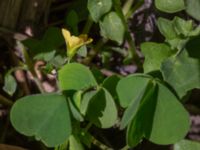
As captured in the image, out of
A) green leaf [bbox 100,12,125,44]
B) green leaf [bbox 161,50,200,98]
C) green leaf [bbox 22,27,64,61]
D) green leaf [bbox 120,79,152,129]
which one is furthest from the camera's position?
green leaf [bbox 22,27,64,61]

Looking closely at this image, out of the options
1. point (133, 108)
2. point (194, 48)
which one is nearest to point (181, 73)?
point (194, 48)

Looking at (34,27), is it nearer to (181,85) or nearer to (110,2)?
(110,2)

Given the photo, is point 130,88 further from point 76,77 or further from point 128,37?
point 128,37

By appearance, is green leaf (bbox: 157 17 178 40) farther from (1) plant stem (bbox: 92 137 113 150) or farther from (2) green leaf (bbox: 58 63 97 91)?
(1) plant stem (bbox: 92 137 113 150)

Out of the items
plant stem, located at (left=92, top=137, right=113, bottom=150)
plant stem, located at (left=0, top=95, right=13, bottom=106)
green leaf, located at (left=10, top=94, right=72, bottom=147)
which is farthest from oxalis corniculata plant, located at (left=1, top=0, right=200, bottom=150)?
plant stem, located at (left=0, top=95, right=13, bottom=106)

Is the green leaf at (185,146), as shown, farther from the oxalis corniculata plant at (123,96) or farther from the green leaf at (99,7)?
the green leaf at (99,7)

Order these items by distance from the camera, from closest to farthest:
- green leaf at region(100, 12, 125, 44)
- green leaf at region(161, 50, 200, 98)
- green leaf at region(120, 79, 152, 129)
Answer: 1. green leaf at region(120, 79, 152, 129)
2. green leaf at region(161, 50, 200, 98)
3. green leaf at region(100, 12, 125, 44)

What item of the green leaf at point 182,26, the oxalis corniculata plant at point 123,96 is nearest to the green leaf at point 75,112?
the oxalis corniculata plant at point 123,96
